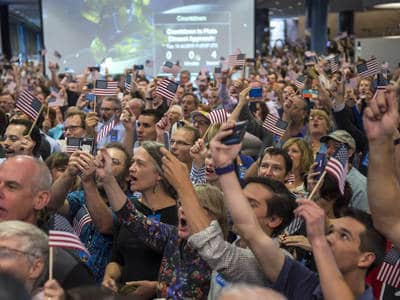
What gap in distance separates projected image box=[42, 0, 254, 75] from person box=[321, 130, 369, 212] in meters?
10.3

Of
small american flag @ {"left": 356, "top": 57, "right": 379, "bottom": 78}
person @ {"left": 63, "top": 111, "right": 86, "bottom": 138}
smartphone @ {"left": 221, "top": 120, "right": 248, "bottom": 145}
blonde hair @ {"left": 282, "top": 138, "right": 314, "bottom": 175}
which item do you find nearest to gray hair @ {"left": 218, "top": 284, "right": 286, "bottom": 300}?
smartphone @ {"left": 221, "top": 120, "right": 248, "bottom": 145}

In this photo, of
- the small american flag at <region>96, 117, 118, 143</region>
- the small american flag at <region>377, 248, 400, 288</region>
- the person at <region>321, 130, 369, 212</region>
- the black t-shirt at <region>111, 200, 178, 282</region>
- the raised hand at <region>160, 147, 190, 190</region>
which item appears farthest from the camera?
the small american flag at <region>96, 117, 118, 143</region>

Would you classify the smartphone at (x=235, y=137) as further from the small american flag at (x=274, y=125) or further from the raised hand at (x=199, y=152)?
the small american flag at (x=274, y=125)

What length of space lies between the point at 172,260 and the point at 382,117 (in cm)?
116

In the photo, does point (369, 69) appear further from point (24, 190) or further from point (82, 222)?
point (24, 190)

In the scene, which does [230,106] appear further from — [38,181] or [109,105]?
[38,181]

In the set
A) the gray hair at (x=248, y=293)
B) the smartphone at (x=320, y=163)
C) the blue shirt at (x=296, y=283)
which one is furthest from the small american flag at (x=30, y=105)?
the gray hair at (x=248, y=293)

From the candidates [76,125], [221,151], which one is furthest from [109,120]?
[221,151]

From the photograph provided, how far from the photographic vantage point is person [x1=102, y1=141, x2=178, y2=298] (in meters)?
3.34

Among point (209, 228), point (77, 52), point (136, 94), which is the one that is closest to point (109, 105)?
point (136, 94)

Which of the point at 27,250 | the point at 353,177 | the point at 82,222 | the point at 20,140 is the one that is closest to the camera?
the point at 27,250

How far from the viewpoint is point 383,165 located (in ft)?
8.16

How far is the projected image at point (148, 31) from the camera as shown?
14680 mm

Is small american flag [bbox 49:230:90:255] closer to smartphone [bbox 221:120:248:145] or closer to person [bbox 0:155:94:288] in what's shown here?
person [bbox 0:155:94:288]
